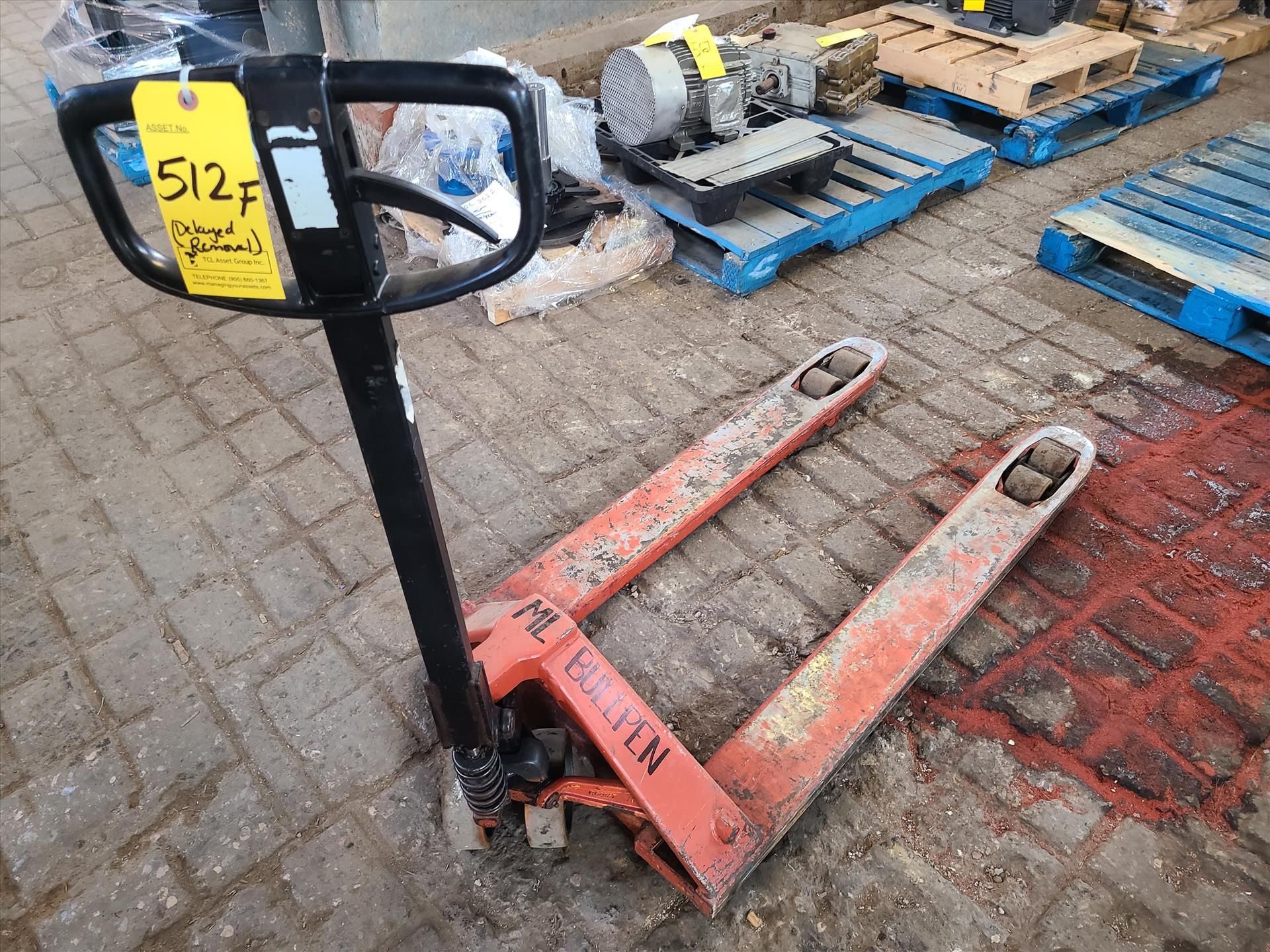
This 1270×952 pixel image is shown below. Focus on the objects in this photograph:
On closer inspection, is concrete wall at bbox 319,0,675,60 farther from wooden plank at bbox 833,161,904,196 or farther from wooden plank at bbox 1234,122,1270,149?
wooden plank at bbox 1234,122,1270,149

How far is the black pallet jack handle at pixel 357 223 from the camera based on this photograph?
102 cm

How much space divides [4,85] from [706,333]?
5.31 meters

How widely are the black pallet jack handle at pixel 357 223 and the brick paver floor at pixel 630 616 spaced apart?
3.59 ft

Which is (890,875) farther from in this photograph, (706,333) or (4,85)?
(4,85)

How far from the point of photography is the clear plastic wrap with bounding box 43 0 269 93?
14.1ft

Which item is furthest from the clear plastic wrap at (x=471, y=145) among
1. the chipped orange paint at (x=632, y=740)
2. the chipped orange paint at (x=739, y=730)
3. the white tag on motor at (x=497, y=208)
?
the chipped orange paint at (x=632, y=740)

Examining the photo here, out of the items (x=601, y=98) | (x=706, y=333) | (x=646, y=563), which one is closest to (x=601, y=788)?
(x=646, y=563)

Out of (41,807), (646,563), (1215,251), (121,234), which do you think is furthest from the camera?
(1215,251)

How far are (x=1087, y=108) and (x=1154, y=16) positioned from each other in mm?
1433

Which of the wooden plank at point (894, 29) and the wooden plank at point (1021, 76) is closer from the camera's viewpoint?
the wooden plank at point (1021, 76)

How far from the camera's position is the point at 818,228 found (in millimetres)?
3900

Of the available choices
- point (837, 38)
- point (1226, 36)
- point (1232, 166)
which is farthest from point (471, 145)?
point (1226, 36)

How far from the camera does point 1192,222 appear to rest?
3.78 meters

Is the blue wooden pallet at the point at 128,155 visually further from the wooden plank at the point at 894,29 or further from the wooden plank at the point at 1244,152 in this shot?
the wooden plank at the point at 1244,152
